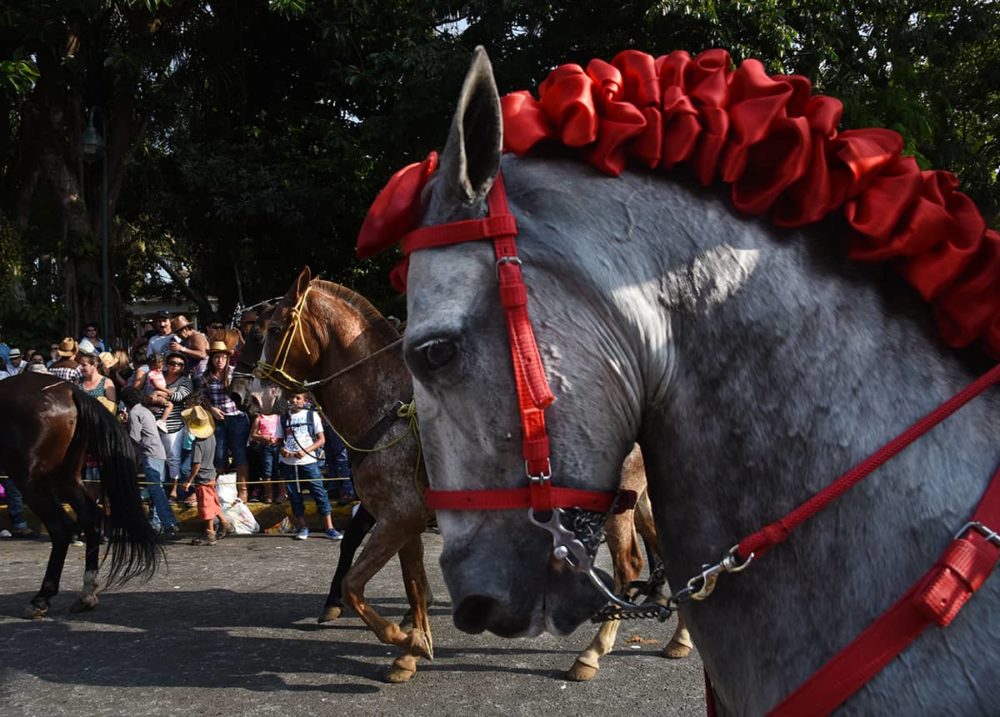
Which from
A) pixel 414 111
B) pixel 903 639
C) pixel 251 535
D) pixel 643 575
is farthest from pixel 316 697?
pixel 414 111

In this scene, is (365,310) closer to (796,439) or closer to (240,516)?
(796,439)

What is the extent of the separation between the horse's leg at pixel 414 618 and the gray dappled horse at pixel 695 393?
12.6 feet

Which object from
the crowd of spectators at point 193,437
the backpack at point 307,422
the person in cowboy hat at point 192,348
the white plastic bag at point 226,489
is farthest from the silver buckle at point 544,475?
the person in cowboy hat at point 192,348

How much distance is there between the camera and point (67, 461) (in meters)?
7.50

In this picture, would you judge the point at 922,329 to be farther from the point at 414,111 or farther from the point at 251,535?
the point at 414,111

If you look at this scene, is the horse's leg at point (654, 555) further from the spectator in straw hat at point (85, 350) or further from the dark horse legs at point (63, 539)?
the spectator in straw hat at point (85, 350)

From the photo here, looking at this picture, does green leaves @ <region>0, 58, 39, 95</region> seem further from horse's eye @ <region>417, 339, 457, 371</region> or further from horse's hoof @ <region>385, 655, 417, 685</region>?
horse's eye @ <region>417, 339, 457, 371</region>

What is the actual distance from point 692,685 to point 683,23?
7.42 meters

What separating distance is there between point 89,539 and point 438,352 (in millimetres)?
6549

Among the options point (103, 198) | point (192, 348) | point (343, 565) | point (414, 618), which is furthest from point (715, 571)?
point (103, 198)

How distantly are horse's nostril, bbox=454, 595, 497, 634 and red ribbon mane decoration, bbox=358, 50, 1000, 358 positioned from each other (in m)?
0.63

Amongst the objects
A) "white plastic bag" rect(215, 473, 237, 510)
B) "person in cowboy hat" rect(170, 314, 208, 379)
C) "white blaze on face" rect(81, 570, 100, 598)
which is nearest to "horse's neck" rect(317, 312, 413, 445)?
"white blaze on face" rect(81, 570, 100, 598)

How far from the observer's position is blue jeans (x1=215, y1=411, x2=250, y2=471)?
9.90m

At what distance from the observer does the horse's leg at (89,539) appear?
6719 mm
